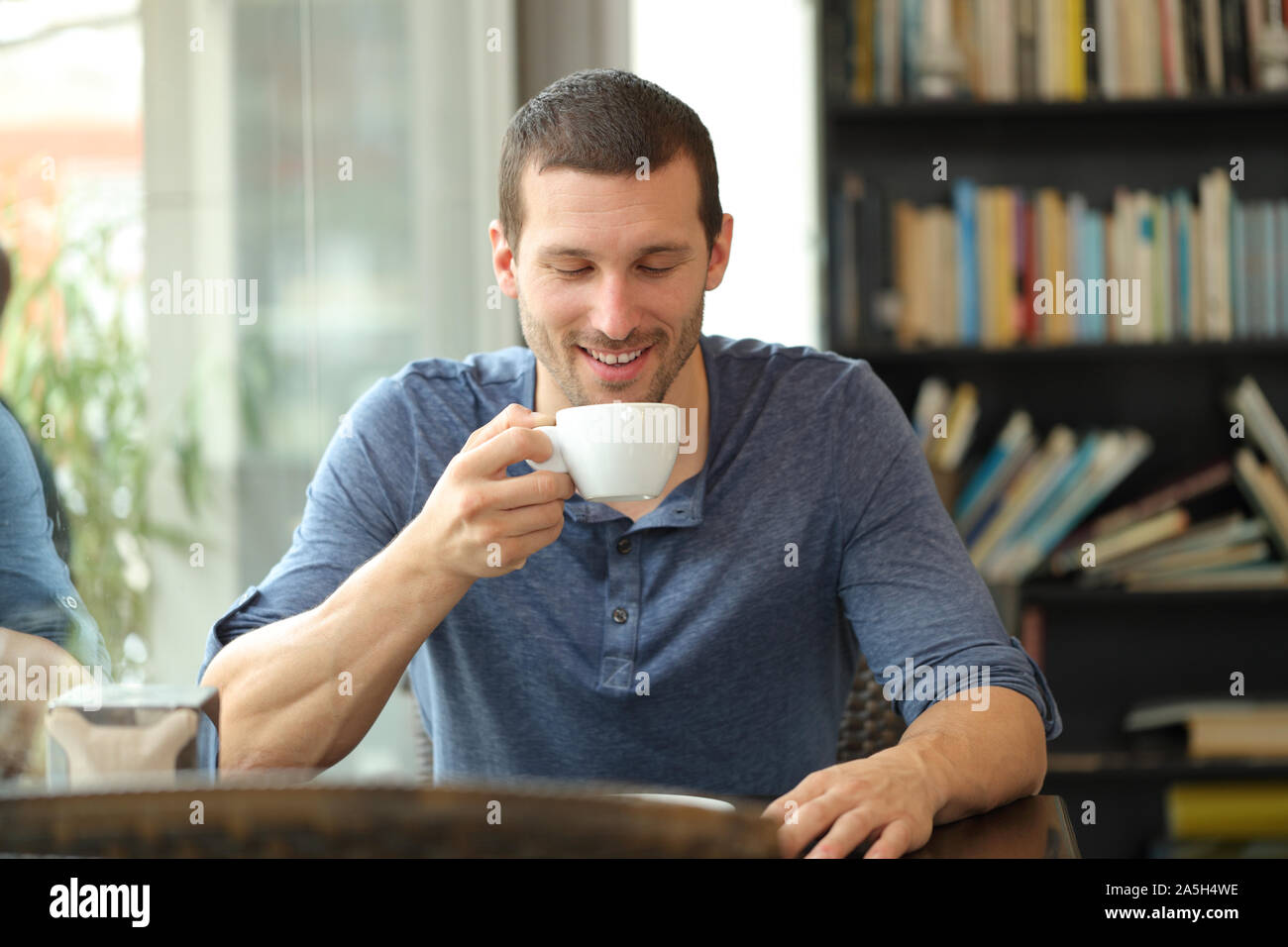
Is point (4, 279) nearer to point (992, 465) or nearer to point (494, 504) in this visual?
point (494, 504)

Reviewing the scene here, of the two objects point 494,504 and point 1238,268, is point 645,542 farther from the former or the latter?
point 1238,268

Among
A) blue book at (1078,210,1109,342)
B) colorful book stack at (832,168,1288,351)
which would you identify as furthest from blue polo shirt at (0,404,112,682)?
blue book at (1078,210,1109,342)

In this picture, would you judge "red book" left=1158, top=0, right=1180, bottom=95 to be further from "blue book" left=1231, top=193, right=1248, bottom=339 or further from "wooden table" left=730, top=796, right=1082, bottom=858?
"wooden table" left=730, top=796, right=1082, bottom=858

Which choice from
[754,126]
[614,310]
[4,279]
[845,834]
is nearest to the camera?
[845,834]

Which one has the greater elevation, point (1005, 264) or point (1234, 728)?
point (1005, 264)

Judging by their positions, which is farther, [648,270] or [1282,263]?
[1282,263]

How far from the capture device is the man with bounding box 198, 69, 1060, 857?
1300 mm

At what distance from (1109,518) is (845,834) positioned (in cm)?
204

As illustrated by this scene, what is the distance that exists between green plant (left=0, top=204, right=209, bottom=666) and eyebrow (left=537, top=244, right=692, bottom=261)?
74 centimetres

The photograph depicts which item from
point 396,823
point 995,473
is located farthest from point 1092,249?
point 396,823

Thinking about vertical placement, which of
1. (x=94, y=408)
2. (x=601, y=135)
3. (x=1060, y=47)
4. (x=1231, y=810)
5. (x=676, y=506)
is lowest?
(x=1231, y=810)

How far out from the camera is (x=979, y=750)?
3.39 feet

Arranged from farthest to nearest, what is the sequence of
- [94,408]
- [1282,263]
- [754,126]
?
1. [754,126]
2. [1282,263]
3. [94,408]
